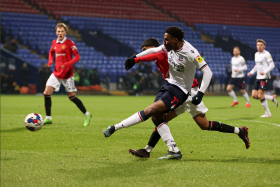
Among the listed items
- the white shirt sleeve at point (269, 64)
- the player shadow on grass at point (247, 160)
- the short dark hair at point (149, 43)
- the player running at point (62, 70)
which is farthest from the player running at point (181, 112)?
the white shirt sleeve at point (269, 64)

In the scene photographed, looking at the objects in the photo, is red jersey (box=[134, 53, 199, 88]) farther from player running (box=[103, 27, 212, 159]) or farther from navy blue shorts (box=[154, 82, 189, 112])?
navy blue shorts (box=[154, 82, 189, 112])

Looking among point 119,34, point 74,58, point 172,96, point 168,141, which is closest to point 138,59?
point 172,96

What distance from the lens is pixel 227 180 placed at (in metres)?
3.36

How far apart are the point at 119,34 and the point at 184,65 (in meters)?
25.3

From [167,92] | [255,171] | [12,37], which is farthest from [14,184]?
[12,37]

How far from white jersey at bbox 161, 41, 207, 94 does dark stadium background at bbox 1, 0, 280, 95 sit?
1870cm

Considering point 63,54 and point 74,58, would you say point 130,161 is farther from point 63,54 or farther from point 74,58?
point 63,54

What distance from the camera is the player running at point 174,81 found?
4055 mm

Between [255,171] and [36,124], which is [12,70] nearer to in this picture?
[36,124]

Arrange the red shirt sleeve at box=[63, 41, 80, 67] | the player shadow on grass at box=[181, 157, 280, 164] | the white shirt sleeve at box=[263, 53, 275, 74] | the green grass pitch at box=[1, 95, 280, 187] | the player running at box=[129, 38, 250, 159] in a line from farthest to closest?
the white shirt sleeve at box=[263, 53, 275, 74]
the red shirt sleeve at box=[63, 41, 80, 67]
the player running at box=[129, 38, 250, 159]
the player shadow on grass at box=[181, 157, 280, 164]
the green grass pitch at box=[1, 95, 280, 187]

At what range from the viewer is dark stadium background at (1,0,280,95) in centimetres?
2320

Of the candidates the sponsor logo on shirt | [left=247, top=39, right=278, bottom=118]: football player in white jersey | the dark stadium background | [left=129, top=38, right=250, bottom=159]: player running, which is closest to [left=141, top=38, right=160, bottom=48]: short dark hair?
[left=129, top=38, right=250, bottom=159]: player running

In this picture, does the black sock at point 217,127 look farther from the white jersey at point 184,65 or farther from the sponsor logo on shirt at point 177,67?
the sponsor logo on shirt at point 177,67

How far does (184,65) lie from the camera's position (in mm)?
4188
